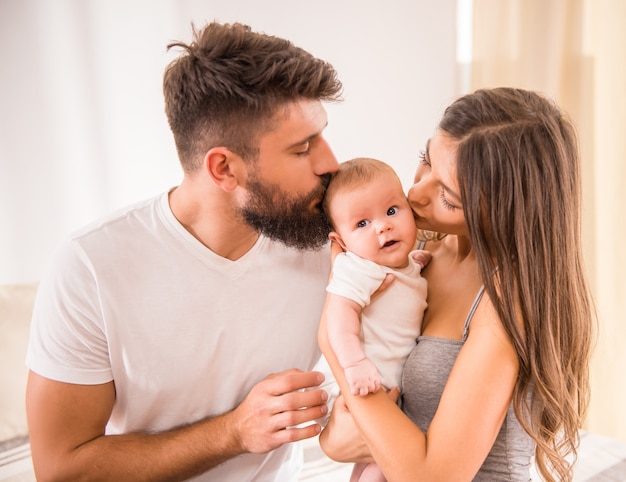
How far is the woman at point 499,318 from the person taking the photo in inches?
45.6

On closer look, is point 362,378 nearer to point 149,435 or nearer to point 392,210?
point 392,210

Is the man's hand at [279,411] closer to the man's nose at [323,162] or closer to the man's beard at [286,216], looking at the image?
the man's beard at [286,216]

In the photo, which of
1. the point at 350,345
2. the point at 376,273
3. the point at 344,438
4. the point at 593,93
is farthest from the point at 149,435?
the point at 593,93

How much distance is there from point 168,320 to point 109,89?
140 centimetres

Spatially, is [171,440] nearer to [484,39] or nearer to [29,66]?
[29,66]

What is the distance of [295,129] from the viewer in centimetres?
148

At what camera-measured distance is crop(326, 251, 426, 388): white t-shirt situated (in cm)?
131

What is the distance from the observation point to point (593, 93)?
9.10 feet

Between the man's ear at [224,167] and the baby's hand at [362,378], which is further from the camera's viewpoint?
the man's ear at [224,167]

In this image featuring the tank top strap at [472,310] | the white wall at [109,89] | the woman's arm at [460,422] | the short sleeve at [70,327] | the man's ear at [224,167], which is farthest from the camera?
the white wall at [109,89]

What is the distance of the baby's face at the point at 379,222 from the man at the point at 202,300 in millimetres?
152

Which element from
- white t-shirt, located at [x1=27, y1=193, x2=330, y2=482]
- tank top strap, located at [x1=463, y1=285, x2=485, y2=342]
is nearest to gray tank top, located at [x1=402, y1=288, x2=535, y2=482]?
tank top strap, located at [x1=463, y1=285, x2=485, y2=342]

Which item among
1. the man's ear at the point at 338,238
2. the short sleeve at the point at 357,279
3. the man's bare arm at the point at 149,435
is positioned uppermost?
the man's ear at the point at 338,238

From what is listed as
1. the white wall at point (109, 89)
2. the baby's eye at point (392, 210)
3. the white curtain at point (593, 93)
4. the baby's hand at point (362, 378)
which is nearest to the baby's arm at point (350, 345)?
the baby's hand at point (362, 378)
